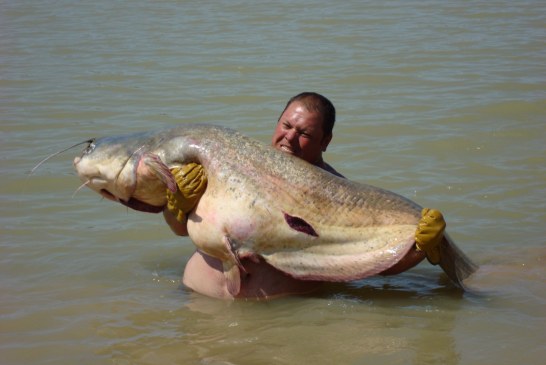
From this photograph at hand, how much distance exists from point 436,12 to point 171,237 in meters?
7.86

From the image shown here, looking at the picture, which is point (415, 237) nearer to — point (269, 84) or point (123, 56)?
point (269, 84)

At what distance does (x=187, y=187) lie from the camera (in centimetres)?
430

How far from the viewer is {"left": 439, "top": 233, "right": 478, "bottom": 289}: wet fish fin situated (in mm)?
4293

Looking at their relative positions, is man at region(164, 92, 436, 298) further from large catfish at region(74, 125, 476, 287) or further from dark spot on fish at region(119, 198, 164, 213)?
large catfish at region(74, 125, 476, 287)

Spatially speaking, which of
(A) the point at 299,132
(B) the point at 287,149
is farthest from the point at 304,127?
(B) the point at 287,149

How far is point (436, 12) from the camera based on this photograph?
12703mm

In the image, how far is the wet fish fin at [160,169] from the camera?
4262 mm

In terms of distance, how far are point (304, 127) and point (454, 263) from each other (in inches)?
39.2

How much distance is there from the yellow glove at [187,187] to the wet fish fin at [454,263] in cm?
117

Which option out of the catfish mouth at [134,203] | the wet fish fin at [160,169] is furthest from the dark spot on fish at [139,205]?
the wet fish fin at [160,169]

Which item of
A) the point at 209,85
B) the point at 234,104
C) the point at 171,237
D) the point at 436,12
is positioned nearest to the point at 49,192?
the point at 171,237

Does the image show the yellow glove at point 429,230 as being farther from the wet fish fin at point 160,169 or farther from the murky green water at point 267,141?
the wet fish fin at point 160,169

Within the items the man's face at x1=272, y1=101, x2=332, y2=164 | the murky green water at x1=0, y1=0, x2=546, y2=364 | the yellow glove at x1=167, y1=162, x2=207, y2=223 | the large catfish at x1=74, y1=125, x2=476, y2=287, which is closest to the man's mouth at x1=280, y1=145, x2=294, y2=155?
the man's face at x1=272, y1=101, x2=332, y2=164

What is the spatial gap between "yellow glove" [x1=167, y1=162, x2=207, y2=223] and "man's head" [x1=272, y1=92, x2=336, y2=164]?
45 centimetres
